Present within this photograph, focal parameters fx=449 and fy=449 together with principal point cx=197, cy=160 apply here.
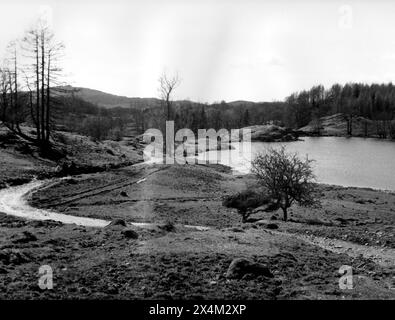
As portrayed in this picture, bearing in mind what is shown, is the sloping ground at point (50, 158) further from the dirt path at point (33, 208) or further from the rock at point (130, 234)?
the rock at point (130, 234)

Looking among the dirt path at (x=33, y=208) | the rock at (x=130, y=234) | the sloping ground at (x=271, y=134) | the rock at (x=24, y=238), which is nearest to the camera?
the rock at (x=24, y=238)

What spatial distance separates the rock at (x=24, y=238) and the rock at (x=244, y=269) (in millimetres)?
9927

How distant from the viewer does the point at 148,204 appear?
1441 inches

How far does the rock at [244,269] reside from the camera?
630 inches

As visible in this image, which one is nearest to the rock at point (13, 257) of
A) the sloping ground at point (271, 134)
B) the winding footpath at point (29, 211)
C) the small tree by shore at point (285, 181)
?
the winding footpath at point (29, 211)

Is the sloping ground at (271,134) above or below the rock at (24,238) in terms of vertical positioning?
above

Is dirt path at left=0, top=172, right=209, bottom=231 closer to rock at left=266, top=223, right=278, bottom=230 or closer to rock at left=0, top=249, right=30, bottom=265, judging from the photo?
rock at left=266, top=223, right=278, bottom=230

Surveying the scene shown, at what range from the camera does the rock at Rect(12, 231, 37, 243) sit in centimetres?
2042

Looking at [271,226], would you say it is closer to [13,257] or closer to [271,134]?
[13,257]

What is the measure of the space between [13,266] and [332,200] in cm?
3463

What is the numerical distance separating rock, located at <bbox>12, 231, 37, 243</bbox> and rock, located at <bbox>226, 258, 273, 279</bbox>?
32.6ft

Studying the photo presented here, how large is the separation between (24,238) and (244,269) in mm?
10678

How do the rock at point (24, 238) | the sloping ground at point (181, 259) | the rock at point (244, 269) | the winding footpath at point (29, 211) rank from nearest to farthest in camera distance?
the sloping ground at point (181, 259), the rock at point (244, 269), the rock at point (24, 238), the winding footpath at point (29, 211)
